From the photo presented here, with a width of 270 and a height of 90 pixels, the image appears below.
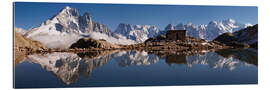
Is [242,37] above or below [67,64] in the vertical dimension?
above

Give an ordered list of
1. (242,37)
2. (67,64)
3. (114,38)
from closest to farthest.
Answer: (67,64) → (114,38) → (242,37)

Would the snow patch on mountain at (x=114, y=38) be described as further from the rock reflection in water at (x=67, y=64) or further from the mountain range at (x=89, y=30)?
the rock reflection in water at (x=67, y=64)

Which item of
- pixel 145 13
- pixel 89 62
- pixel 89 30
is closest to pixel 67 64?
pixel 89 62

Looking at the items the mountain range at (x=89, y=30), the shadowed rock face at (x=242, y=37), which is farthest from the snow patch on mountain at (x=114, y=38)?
the shadowed rock face at (x=242, y=37)

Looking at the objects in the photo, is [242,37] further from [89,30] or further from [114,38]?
[89,30]

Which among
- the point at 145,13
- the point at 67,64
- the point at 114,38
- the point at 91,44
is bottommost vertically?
the point at 67,64
